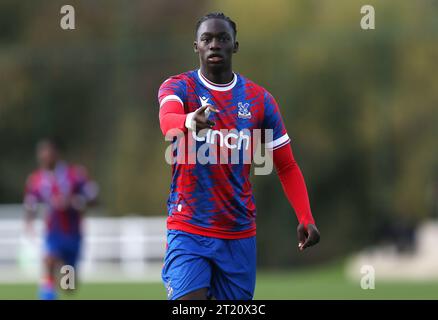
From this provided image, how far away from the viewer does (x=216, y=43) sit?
691cm

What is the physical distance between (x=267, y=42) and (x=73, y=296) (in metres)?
11.8

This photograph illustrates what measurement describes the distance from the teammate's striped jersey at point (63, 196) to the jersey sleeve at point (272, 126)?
8093mm

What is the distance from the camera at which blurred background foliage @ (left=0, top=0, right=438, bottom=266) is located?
25.1 metres

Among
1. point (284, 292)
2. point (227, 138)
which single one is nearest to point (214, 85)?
point (227, 138)

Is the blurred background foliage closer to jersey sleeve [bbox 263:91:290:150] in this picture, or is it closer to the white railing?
the white railing

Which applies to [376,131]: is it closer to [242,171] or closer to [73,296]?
[73,296]

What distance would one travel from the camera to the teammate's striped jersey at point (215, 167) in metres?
6.94

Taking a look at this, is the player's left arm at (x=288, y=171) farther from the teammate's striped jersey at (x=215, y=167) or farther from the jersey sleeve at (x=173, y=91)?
the jersey sleeve at (x=173, y=91)

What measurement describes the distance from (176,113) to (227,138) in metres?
0.48

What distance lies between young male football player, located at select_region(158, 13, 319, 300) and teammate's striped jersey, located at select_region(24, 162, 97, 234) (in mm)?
8222

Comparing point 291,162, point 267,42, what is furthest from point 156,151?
point 291,162

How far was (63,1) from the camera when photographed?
1148 inches

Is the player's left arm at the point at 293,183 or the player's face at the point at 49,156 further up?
the player's face at the point at 49,156

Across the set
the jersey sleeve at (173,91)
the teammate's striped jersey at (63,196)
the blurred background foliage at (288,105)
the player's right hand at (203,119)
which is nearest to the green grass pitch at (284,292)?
the teammate's striped jersey at (63,196)
